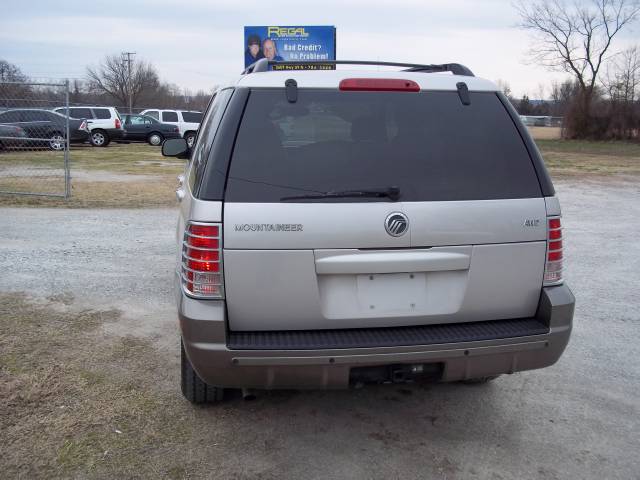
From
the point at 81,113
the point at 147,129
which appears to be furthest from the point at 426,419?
the point at 147,129

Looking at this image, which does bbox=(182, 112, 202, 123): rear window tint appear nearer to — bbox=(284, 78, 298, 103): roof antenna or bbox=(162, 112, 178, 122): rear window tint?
bbox=(162, 112, 178, 122): rear window tint

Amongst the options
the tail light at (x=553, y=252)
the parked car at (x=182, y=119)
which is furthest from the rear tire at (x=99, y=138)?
the tail light at (x=553, y=252)

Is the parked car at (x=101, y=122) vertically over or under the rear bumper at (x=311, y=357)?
over

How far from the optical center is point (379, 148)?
296 centimetres

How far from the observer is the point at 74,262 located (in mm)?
6695

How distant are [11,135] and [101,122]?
39.8ft

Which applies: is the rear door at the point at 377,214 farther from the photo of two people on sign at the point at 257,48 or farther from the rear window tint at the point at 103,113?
the rear window tint at the point at 103,113

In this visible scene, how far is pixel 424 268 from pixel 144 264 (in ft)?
15.0

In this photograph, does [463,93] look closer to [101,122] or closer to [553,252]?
[553,252]

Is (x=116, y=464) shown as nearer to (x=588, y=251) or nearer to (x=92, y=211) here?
(x=588, y=251)

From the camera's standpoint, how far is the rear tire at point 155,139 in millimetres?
27331

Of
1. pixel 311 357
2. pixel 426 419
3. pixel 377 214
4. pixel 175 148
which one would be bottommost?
pixel 426 419

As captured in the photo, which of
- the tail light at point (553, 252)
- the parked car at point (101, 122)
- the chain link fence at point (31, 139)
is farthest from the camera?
the parked car at point (101, 122)

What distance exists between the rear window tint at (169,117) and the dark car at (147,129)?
0.35 metres
